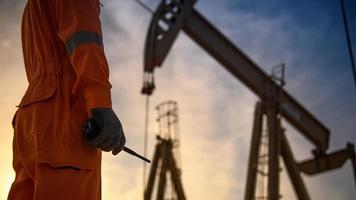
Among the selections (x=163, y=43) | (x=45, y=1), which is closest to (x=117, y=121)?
(x=45, y=1)

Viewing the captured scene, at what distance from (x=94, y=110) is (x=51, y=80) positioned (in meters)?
0.31

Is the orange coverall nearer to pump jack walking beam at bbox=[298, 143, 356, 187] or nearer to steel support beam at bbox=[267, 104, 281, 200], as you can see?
steel support beam at bbox=[267, 104, 281, 200]

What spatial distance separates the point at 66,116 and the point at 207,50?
11.4m

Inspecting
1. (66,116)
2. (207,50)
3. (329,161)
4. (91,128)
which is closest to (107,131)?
(91,128)

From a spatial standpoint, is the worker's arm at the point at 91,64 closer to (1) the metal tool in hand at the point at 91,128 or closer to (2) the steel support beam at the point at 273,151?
(1) the metal tool in hand at the point at 91,128

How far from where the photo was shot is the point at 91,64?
2141 mm

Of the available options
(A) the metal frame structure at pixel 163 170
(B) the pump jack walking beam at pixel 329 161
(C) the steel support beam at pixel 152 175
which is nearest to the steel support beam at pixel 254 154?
(B) the pump jack walking beam at pixel 329 161

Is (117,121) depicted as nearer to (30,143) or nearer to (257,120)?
(30,143)

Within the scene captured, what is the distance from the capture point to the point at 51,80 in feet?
7.42

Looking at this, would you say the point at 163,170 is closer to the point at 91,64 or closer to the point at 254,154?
the point at 254,154

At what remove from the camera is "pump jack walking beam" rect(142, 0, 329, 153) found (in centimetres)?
1264

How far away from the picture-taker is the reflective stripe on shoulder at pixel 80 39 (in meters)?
2.18

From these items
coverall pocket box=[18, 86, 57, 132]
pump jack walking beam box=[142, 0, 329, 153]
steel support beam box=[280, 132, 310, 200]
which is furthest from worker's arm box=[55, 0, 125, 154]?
steel support beam box=[280, 132, 310, 200]

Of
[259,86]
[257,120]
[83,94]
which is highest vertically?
[259,86]
